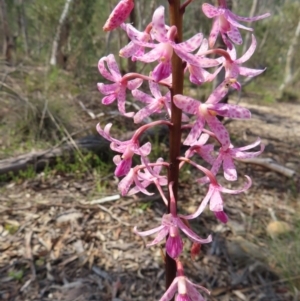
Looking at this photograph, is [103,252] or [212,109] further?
[103,252]

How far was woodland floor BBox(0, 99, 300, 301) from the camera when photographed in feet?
10.0

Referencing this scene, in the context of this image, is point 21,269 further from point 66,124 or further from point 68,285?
point 66,124

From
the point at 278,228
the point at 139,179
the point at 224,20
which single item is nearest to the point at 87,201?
the point at 278,228

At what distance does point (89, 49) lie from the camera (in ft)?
27.8

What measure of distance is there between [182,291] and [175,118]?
647 mm

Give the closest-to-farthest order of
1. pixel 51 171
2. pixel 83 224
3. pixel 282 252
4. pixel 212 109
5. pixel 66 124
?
pixel 212 109 → pixel 282 252 → pixel 83 224 → pixel 51 171 → pixel 66 124

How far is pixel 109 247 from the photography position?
3.44m

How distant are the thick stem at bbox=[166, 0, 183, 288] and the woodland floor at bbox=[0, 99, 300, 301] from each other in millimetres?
1554

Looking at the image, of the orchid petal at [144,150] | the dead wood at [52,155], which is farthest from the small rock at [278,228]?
the orchid petal at [144,150]

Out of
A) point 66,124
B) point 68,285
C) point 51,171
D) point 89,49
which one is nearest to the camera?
point 68,285

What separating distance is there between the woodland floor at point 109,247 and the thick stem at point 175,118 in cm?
155

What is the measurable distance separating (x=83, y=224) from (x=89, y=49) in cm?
568

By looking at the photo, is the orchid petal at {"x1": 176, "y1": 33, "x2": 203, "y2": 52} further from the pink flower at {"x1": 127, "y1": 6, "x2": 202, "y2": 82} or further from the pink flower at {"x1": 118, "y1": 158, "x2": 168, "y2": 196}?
the pink flower at {"x1": 118, "y1": 158, "x2": 168, "y2": 196}

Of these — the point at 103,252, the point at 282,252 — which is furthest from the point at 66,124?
the point at 282,252
